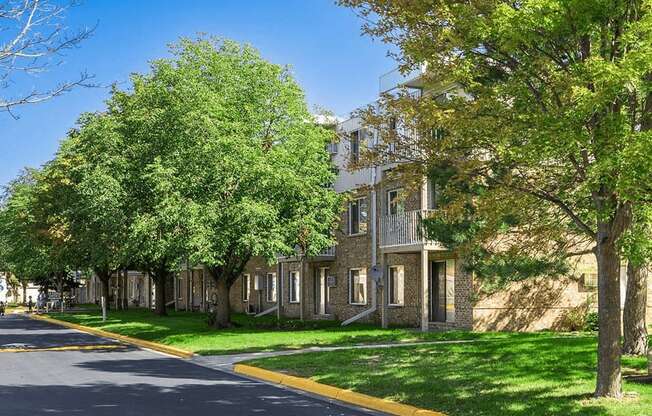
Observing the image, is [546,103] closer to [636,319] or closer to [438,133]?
[438,133]

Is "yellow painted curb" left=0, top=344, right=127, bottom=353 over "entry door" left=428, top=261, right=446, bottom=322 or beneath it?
beneath

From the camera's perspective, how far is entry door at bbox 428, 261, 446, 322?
30.7m

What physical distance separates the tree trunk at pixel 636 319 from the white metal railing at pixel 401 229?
1008 centimetres

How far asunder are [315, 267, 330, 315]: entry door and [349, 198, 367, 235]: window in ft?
11.9

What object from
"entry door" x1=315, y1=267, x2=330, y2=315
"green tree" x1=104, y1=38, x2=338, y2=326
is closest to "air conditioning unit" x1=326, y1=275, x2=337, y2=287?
"entry door" x1=315, y1=267, x2=330, y2=315

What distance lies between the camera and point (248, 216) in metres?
27.3

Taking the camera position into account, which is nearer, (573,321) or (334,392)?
(334,392)

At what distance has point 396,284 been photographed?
111 ft

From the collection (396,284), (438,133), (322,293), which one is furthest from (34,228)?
(438,133)

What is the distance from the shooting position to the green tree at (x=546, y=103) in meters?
9.62

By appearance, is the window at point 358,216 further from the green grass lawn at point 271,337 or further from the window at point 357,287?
the green grass lawn at point 271,337

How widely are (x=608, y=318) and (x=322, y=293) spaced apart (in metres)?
29.4

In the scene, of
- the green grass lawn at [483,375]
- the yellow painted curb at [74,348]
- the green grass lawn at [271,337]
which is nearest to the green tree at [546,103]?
the green grass lawn at [483,375]

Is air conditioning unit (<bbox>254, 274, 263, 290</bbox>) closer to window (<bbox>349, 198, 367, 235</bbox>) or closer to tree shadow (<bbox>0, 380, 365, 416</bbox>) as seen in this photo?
window (<bbox>349, 198, 367, 235</bbox>)
